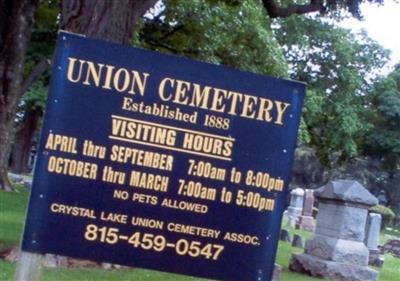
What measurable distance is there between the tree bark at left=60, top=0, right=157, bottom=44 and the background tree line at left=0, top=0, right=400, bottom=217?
1 cm

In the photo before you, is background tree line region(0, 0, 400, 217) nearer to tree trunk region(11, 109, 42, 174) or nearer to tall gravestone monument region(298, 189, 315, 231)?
tree trunk region(11, 109, 42, 174)

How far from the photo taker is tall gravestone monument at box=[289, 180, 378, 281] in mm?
13925

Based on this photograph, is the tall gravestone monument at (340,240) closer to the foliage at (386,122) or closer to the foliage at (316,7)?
the foliage at (316,7)

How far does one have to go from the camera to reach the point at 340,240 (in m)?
14.4

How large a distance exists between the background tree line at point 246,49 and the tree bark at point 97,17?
13 mm

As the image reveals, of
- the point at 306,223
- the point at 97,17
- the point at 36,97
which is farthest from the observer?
the point at 306,223

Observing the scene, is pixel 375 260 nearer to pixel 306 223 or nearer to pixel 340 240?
pixel 340 240

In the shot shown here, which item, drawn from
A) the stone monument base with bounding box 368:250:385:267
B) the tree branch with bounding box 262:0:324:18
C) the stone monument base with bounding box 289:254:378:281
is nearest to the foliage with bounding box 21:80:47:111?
the stone monument base with bounding box 368:250:385:267

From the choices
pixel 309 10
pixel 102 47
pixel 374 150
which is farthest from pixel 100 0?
pixel 374 150

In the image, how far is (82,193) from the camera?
4.98m

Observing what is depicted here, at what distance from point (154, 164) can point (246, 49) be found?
720 inches

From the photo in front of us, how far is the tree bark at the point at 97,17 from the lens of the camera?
10469 mm

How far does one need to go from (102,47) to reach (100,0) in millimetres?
5528

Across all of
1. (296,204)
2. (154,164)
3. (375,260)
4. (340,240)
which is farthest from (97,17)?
(296,204)
